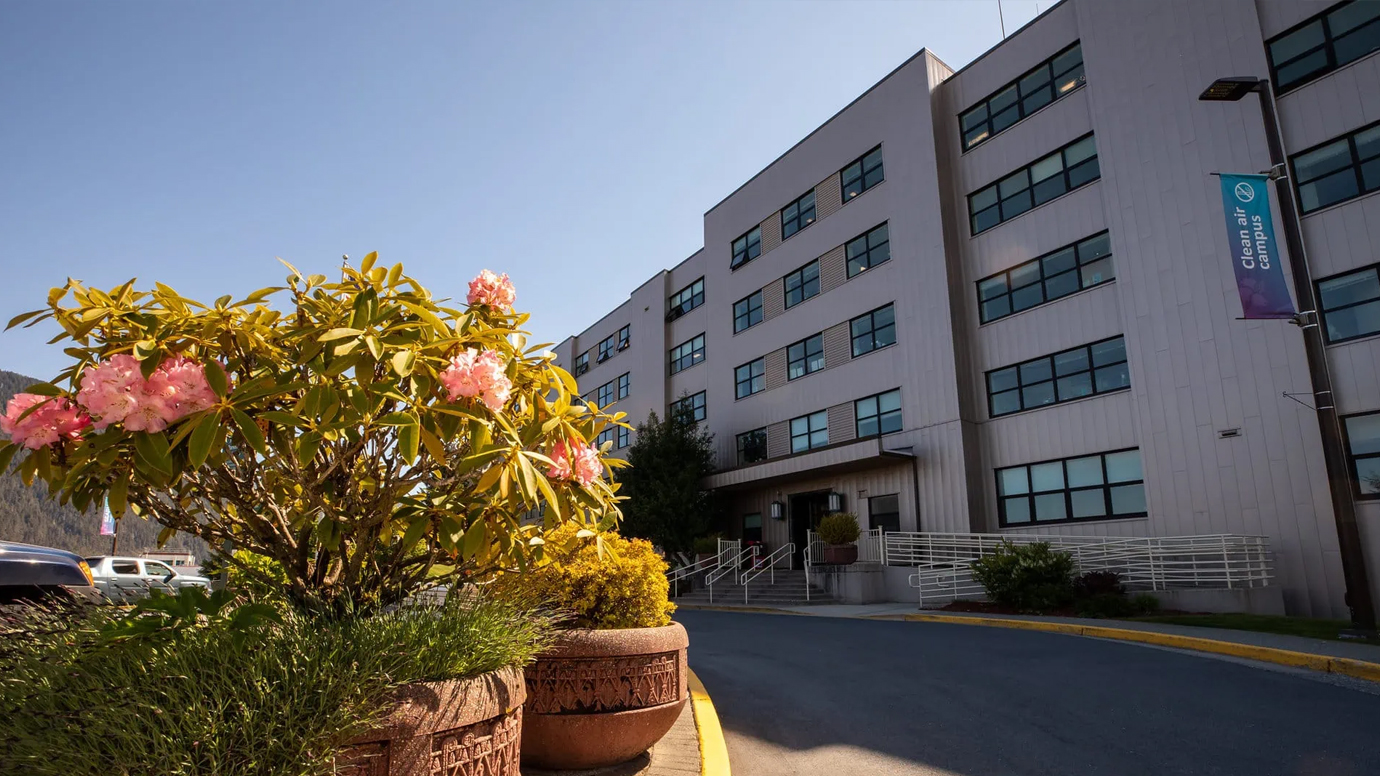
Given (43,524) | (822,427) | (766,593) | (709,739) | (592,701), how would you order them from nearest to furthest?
(592,701) → (709,739) → (766,593) → (822,427) → (43,524)

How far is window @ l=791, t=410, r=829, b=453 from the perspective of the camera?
25.4 meters

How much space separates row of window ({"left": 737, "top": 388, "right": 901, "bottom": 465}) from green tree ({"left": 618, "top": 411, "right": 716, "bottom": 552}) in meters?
1.68

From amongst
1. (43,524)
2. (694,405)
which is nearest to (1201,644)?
(694,405)

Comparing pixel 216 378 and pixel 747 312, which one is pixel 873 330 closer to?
pixel 747 312

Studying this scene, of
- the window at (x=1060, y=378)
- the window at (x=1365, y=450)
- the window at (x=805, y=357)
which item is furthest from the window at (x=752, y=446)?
the window at (x=1365, y=450)

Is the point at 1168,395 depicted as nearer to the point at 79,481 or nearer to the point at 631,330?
the point at 79,481

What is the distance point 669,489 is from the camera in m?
27.0

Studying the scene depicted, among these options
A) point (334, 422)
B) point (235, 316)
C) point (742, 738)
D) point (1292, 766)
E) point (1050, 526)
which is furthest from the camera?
point (1050, 526)

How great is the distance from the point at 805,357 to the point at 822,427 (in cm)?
272

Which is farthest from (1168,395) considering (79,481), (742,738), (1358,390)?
(79,481)

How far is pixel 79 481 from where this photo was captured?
2.95 meters

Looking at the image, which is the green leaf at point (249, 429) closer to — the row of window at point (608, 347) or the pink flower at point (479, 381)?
the pink flower at point (479, 381)

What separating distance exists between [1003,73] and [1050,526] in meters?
12.7

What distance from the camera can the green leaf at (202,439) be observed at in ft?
8.38
